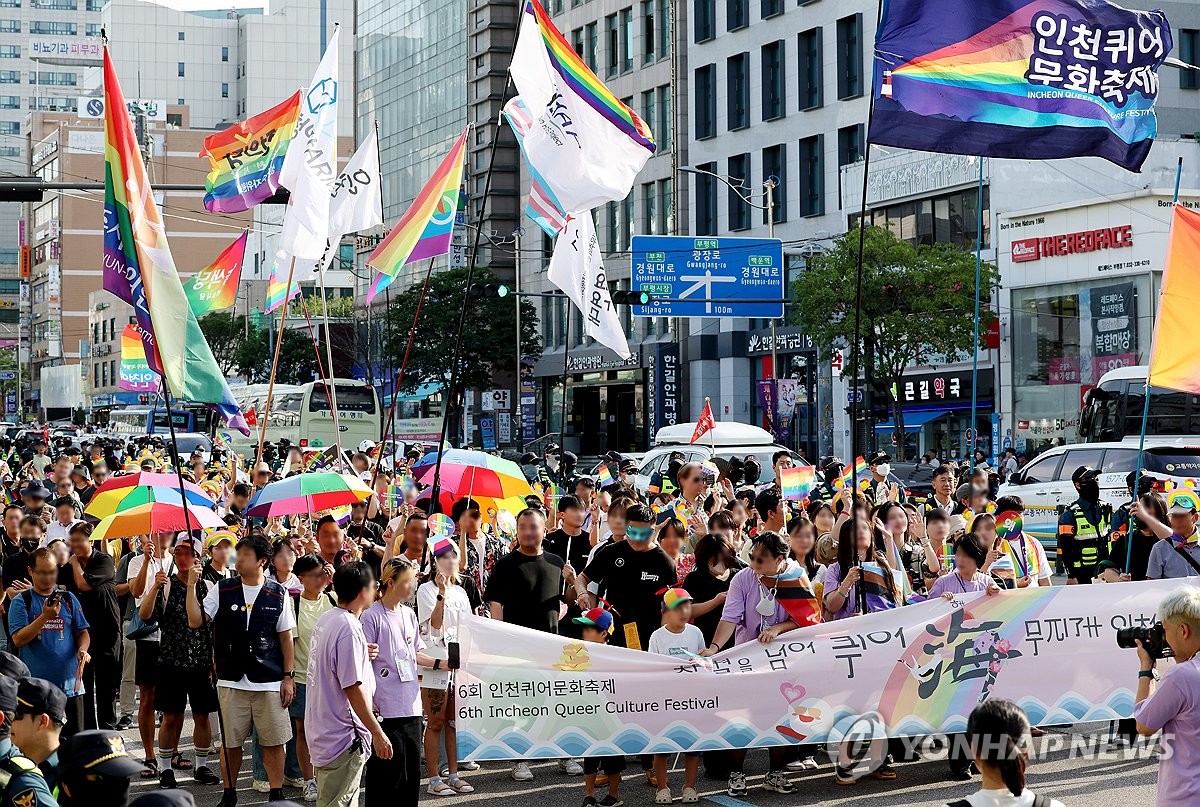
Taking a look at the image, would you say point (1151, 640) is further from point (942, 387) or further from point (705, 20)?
point (705, 20)

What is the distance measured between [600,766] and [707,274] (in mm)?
23361

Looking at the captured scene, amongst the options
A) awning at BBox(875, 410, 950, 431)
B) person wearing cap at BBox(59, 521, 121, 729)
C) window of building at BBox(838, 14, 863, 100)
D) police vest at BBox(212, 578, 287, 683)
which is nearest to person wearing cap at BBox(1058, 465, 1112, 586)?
police vest at BBox(212, 578, 287, 683)

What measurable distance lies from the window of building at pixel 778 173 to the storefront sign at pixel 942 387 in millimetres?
9181

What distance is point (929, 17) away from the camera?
988 centimetres

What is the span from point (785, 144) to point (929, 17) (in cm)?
4211

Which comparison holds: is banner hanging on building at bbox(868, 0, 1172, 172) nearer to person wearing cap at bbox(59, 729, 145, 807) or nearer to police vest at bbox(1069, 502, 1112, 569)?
police vest at bbox(1069, 502, 1112, 569)

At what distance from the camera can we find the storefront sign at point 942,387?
4244 cm

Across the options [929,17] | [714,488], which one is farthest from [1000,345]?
[929,17]

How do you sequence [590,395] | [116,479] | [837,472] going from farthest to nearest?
[590,395]
[837,472]
[116,479]

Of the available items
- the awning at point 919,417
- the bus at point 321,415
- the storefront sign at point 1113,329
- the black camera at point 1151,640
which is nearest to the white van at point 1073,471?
the black camera at point 1151,640

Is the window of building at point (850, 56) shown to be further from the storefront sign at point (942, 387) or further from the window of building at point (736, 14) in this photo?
the storefront sign at point (942, 387)

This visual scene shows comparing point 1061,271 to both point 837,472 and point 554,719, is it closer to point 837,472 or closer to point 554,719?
point 837,472

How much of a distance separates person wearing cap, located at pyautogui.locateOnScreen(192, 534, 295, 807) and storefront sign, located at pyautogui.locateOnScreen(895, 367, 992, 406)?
34.8 meters

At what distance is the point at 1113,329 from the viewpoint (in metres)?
39.1
